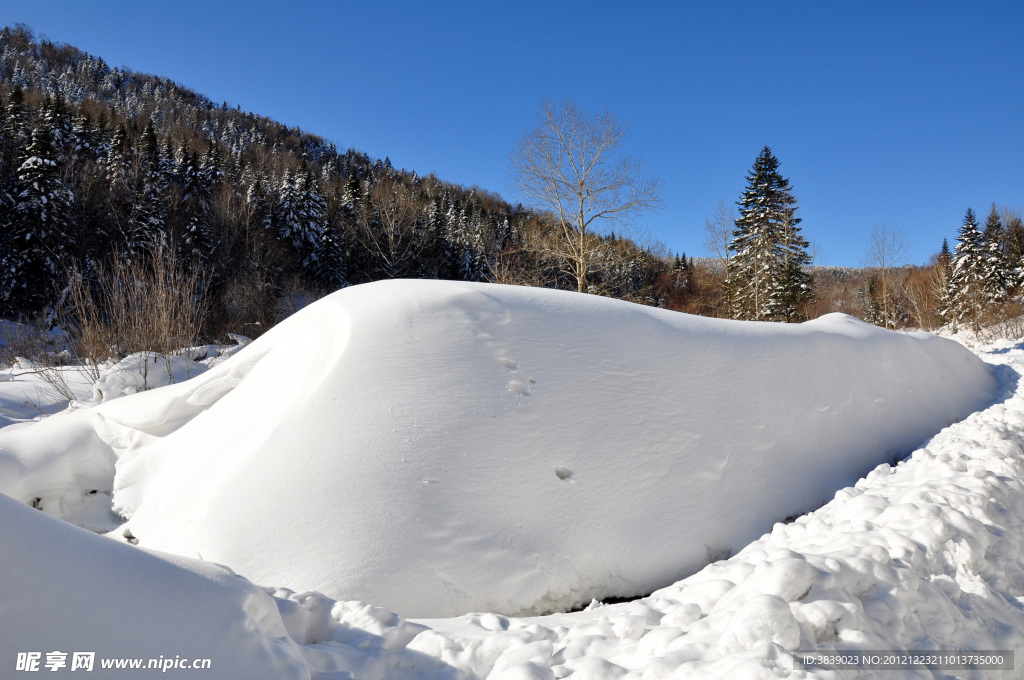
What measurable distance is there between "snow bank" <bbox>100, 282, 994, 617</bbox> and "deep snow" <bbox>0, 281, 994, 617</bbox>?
0.01 m

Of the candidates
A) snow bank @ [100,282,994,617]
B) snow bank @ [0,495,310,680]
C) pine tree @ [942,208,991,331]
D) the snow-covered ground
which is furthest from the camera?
pine tree @ [942,208,991,331]

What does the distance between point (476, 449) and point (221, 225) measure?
25659mm

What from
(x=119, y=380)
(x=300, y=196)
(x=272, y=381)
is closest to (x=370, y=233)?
(x=300, y=196)

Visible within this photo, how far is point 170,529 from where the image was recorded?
2.58 meters

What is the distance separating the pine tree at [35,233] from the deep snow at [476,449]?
20.4m

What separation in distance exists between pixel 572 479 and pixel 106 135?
124 ft

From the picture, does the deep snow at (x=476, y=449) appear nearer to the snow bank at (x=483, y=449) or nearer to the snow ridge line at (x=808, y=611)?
the snow bank at (x=483, y=449)

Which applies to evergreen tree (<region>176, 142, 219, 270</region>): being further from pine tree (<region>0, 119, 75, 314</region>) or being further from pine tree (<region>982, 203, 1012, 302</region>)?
pine tree (<region>982, 203, 1012, 302</region>)

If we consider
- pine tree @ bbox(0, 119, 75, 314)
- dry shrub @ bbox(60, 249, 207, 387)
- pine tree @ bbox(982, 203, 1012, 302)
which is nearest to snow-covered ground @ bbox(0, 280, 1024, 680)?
dry shrub @ bbox(60, 249, 207, 387)

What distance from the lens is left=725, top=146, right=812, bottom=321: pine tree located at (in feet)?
69.1

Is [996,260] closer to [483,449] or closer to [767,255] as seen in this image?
[767,255]

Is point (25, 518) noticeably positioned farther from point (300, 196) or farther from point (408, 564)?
point (300, 196)

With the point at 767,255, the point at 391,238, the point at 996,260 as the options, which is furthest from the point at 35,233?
the point at 996,260

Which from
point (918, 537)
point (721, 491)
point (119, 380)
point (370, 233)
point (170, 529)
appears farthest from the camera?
point (370, 233)
